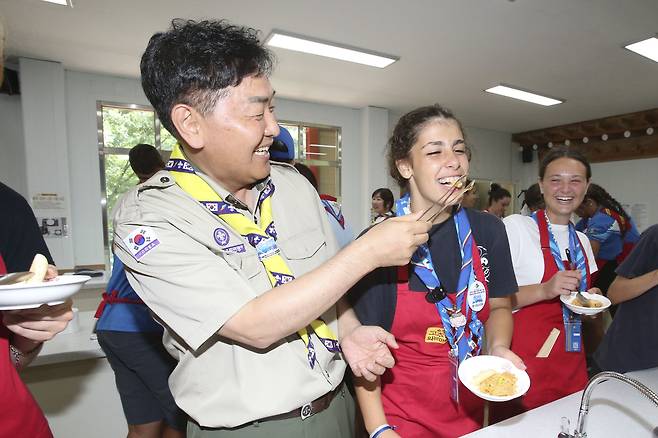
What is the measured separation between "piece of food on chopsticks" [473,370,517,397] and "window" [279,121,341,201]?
6.07 m

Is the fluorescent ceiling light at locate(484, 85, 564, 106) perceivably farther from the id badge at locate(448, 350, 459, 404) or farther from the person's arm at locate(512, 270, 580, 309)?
the id badge at locate(448, 350, 459, 404)

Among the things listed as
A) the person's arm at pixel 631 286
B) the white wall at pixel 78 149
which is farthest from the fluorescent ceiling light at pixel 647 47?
the white wall at pixel 78 149

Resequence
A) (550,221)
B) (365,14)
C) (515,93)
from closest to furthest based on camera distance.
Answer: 1. (550,221)
2. (365,14)
3. (515,93)

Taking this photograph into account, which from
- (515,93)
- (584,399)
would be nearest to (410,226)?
(584,399)

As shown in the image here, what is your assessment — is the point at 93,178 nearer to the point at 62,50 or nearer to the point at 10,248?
the point at 62,50

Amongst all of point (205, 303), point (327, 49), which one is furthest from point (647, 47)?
point (205, 303)

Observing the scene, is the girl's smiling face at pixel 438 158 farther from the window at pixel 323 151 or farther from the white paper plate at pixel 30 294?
the window at pixel 323 151

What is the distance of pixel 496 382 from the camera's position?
109 centimetres

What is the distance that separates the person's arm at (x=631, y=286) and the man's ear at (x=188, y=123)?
2.07m

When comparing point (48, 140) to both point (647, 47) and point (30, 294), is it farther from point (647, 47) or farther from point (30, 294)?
point (647, 47)

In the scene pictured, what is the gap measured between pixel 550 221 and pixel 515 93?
5131 mm

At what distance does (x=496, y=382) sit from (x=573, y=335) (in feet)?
3.43

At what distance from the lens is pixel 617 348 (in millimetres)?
1857

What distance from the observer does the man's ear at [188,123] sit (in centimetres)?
100
